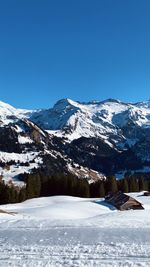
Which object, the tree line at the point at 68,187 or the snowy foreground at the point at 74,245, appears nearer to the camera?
the snowy foreground at the point at 74,245

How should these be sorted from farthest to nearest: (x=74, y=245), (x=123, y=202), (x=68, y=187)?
(x=68, y=187)
(x=123, y=202)
(x=74, y=245)

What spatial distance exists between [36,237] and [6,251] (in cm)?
440

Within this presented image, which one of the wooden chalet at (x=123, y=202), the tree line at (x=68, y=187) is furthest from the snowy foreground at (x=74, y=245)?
the tree line at (x=68, y=187)

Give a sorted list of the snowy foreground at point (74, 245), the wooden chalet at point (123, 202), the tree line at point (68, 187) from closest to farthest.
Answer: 1. the snowy foreground at point (74, 245)
2. the wooden chalet at point (123, 202)
3. the tree line at point (68, 187)

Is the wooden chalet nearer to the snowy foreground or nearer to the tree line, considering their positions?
the tree line

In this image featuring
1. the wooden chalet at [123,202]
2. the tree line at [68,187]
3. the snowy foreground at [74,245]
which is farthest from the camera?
the tree line at [68,187]

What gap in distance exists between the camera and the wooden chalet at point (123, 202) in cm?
9200

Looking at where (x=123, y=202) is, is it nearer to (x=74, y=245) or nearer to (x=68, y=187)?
(x=68, y=187)

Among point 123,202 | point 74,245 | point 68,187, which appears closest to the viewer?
point 74,245

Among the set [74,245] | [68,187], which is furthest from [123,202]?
[74,245]

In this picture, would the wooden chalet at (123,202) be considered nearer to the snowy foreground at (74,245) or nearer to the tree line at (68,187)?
the tree line at (68,187)

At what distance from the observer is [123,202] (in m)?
94.6

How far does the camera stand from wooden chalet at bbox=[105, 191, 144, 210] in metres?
92.0

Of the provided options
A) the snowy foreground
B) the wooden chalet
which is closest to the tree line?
the wooden chalet
